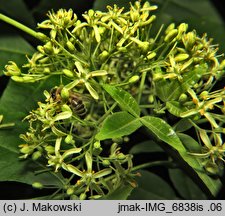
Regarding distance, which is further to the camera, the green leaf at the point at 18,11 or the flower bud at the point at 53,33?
the green leaf at the point at 18,11

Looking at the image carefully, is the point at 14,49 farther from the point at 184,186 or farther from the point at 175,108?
the point at 184,186

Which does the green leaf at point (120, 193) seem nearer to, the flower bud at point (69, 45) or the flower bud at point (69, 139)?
the flower bud at point (69, 139)

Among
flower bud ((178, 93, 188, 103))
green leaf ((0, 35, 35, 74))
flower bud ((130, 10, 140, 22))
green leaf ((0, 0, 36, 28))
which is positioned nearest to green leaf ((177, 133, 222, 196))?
flower bud ((178, 93, 188, 103))

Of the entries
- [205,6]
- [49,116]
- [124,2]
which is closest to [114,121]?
[49,116]

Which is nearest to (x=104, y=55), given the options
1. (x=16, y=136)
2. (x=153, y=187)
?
(x=16, y=136)

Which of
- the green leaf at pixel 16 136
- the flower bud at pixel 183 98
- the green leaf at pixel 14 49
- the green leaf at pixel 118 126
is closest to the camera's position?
the green leaf at pixel 118 126

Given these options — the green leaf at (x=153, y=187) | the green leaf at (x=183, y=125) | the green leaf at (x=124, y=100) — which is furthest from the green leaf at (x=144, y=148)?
the green leaf at (x=124, y=100)
